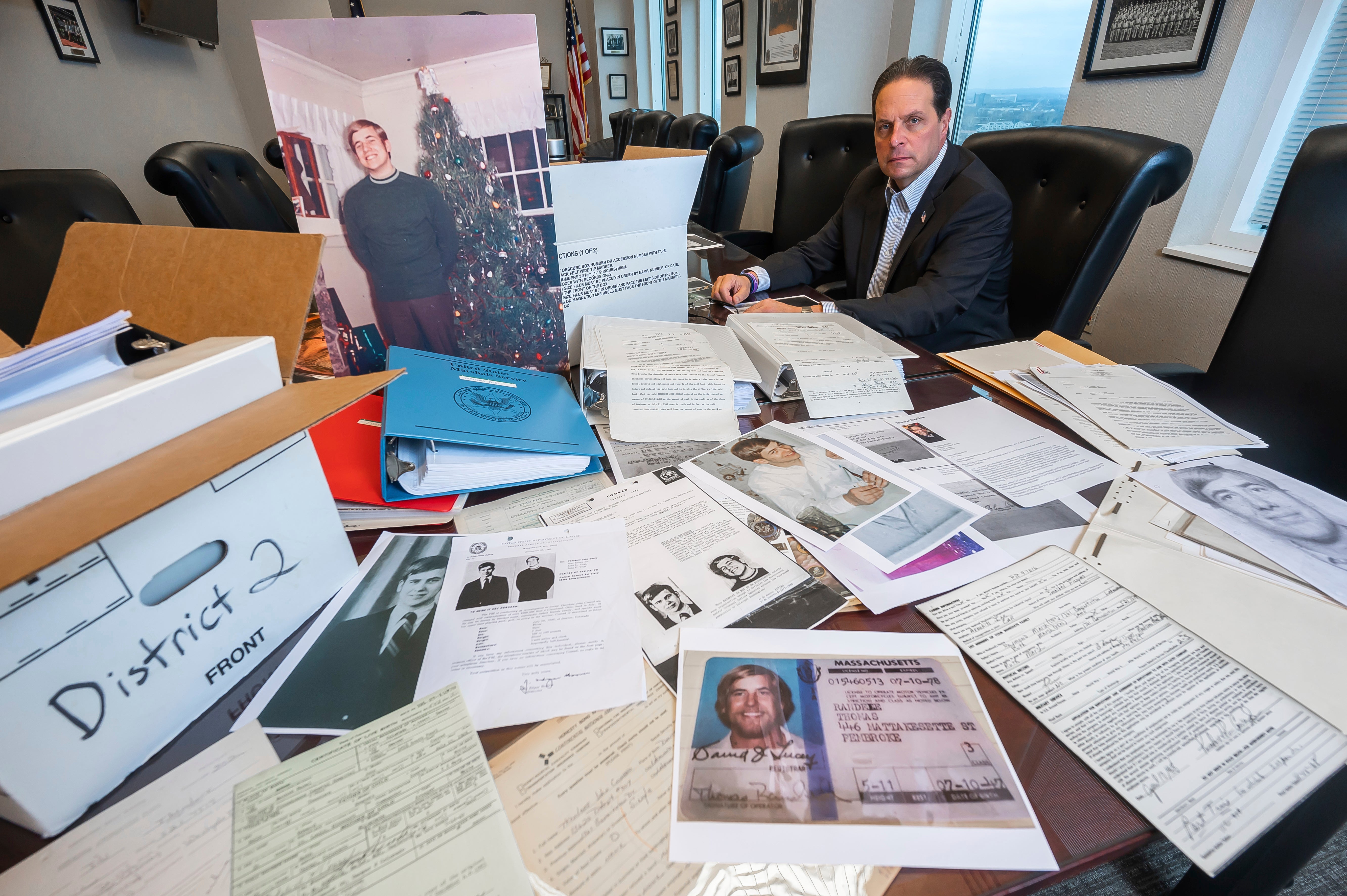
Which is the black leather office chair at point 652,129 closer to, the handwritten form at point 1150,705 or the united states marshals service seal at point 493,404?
the united states marshals service seal at point 493,404

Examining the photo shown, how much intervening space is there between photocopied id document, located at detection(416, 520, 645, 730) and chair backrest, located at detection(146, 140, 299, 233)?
142 centimetres

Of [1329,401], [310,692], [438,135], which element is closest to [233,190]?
[438,135]

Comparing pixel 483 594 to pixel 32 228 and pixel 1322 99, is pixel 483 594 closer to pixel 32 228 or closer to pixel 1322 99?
pixel 32 228

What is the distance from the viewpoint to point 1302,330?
891 mm

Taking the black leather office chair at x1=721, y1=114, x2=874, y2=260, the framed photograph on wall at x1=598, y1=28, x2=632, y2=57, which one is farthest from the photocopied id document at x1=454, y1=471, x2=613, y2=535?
the framed photograph on wall at x1=598, y1=28, x2=632, y2=57

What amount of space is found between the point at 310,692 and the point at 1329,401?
1382 millimetres

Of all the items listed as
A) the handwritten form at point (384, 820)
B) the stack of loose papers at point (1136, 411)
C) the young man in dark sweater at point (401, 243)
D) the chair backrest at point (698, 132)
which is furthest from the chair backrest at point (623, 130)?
the handwritten form at point (384, 820)

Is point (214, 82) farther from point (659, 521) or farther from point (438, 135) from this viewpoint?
point (659, 521)

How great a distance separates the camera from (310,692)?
0.43 meters

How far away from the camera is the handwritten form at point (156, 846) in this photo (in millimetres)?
Result: 319

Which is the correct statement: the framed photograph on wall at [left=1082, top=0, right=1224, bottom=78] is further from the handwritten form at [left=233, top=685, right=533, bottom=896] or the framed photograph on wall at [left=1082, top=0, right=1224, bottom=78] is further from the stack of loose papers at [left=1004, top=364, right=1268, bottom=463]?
the handwritten form at [left=233, top=685, right=533, bottom=896]

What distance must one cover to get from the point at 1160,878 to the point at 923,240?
1389mm

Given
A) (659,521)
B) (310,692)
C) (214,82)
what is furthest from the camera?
(214,82)

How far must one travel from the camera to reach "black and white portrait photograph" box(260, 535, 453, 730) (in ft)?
1.36
